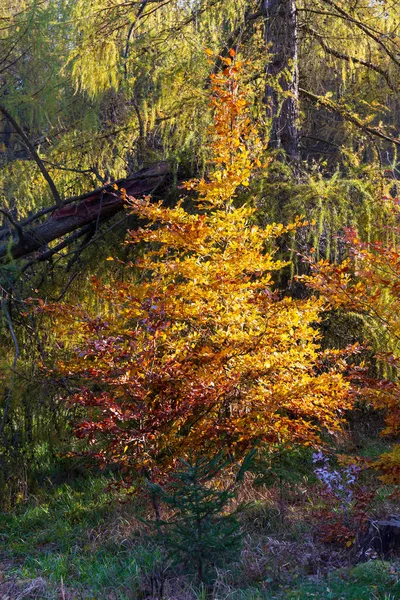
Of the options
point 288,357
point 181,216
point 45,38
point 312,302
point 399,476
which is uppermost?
point 45,38

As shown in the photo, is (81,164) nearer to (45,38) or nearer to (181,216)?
(45,38)

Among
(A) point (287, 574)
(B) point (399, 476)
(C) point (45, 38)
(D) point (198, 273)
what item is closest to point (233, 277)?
(D) point (198, 273)

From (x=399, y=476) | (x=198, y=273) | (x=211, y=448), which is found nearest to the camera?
(x=399, y=476)

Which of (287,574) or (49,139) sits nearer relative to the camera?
(287,574)

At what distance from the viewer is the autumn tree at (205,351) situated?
15.0 ft

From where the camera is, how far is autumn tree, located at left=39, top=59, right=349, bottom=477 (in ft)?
15.0

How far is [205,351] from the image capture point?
15.3 feet

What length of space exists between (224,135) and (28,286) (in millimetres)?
3063

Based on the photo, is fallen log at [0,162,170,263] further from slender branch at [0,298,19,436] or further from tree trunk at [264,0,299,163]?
tree trunk at [264,0,299,163]

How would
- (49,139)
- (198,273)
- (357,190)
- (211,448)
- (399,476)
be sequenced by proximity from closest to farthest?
(399,476)
(198,273)
(211,448)
(357,190)
(49,139)

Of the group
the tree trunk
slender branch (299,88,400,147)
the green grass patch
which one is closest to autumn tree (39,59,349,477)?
the green grass patch

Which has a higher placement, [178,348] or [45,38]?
[45,38]

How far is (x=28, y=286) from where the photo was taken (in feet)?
23.4

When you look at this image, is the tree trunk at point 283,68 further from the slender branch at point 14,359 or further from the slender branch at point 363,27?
the slender branch at point 14,359
